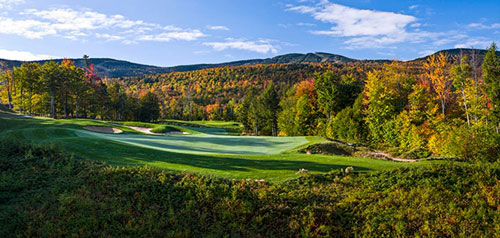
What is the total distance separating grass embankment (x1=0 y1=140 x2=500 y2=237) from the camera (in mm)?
8047

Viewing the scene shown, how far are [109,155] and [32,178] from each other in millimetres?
4109

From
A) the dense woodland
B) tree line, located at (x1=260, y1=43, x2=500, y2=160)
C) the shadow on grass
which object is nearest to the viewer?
the shadow on grass

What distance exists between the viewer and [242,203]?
9273 millimetres

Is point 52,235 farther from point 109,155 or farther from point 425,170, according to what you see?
point 425,170

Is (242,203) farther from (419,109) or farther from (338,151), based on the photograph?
(419,109)

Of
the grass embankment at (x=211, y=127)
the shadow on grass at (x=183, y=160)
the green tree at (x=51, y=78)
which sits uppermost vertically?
the green tree at (x=51, y=78)

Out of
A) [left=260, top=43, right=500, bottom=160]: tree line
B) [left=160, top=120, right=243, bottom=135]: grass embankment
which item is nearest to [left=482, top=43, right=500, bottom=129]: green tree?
[left=260, top=43, right=500, bottom=160]: tree line

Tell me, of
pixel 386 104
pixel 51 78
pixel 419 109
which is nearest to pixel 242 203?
pixel 419 109

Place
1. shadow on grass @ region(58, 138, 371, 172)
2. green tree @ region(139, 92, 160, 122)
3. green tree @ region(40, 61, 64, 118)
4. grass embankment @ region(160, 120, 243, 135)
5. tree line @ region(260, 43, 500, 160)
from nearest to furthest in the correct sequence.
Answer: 1. shadow on grass @ region(58, 138, 371, 172)
2. tree line @ region(260, 43, 500, 160)
3. green tree @ region(40, 61, 64, 118)
4. grass embankment @ region(160, 120, 243, 135)
5. green tree @ region(139, 92, 160, 122)

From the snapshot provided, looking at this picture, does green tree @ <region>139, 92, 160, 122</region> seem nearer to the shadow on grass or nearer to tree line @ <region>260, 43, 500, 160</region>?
tree line @ <region>260, 43, 500, 160</region>

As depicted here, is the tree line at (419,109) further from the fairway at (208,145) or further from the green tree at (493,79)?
the fairway at (208,145)

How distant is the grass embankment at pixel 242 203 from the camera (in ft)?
26.4

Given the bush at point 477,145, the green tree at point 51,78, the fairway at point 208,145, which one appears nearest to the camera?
the bush at point 477,145

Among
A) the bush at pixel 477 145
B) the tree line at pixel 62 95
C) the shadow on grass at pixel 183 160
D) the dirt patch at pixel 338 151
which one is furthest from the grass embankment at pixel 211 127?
the bush at pixel 477 145
